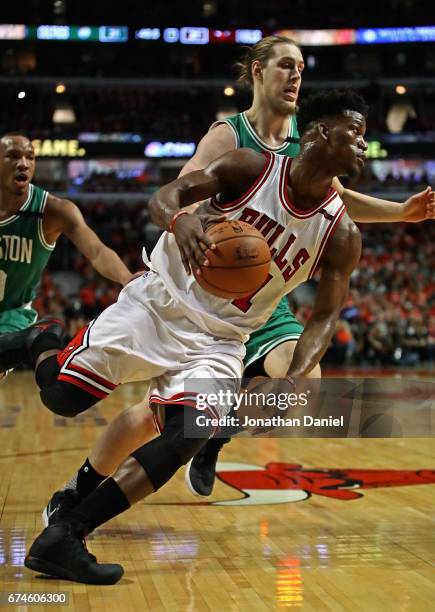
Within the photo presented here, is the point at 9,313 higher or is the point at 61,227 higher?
the point at 61,227

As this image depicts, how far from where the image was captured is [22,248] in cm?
486

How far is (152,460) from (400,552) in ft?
4.19

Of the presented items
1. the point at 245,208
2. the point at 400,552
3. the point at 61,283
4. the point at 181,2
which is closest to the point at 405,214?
the point at 245,208

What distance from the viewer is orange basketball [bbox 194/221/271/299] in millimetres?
3303

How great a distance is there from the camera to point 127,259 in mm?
22656

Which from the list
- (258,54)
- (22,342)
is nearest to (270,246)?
(22,342)

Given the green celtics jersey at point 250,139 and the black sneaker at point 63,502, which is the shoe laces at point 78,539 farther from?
the green celtics jersey at point 250,139

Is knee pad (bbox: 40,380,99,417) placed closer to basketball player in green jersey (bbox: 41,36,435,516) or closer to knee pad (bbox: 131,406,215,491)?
knee pad (bbox: 131,406,215,491)

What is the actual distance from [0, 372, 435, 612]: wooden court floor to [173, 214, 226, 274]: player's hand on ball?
122cm

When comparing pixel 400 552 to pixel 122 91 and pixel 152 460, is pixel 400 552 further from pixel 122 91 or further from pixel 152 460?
pixel 122 91

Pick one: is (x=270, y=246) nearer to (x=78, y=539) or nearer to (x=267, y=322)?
(x=267, y=322)

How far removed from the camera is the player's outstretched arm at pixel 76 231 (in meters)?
4.71

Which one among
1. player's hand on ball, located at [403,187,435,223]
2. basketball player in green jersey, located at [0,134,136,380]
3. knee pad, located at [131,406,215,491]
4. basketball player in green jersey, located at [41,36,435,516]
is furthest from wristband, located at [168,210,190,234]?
player's hand on ball, located at [403,187,435,223]

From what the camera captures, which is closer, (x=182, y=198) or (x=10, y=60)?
(x=182, y=198)
